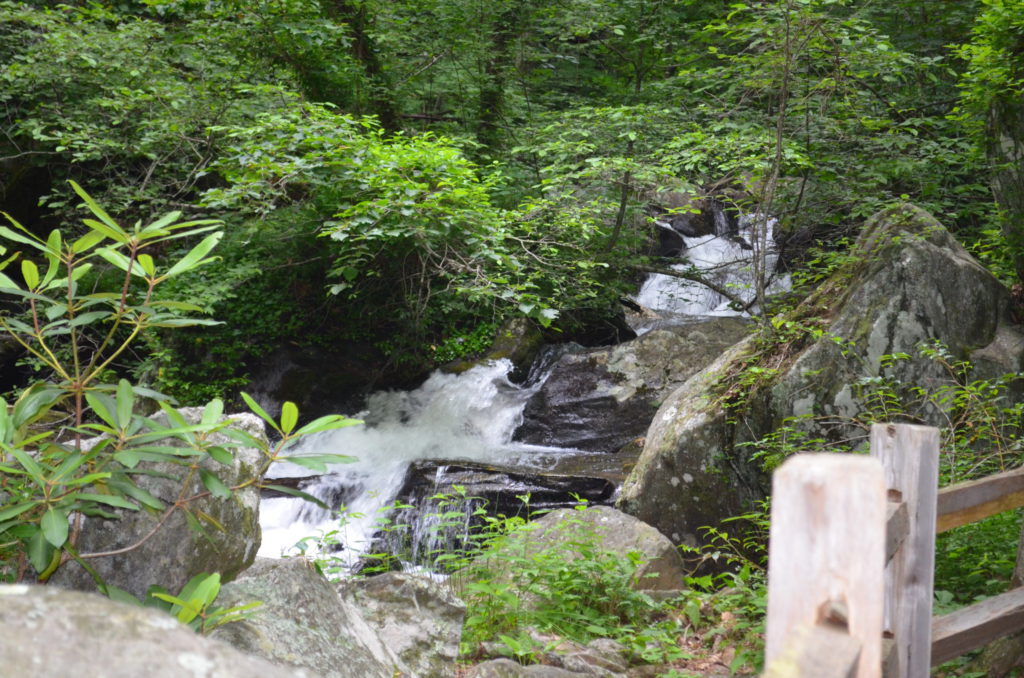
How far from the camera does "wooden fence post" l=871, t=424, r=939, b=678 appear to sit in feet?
7.20

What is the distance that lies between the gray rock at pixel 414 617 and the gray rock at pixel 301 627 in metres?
0.21

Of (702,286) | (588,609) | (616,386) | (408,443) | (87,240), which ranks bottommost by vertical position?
(408,443)

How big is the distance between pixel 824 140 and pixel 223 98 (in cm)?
700

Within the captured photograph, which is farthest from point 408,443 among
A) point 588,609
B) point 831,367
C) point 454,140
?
point 588,609

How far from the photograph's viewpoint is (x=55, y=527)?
1.83m

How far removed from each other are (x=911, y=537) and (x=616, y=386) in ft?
23.3

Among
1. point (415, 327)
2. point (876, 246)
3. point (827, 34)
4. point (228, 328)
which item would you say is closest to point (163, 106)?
point (228, 328)

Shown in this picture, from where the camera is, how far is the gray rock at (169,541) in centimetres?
245

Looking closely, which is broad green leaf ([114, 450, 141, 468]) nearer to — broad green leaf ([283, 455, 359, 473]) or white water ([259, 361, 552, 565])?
broad green leaf ([283, 455, 359, 473])

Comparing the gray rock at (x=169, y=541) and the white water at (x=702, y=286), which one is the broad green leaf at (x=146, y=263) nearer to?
the gray rock at (x=169, y=541)

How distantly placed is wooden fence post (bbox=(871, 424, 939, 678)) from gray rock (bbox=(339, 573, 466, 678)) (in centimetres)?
181

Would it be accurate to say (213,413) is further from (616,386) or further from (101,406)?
(616,386)

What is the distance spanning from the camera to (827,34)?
700 cm

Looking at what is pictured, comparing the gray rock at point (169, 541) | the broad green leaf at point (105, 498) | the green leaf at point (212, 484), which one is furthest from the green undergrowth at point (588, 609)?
the broad green leaf at point (105, 498)
